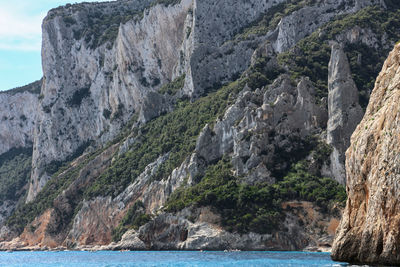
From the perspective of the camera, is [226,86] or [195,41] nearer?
[226,86]

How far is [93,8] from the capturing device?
502ft

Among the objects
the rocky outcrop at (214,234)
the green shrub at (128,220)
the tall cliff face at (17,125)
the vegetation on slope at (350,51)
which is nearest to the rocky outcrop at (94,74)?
the tall cliff face at (17,125)

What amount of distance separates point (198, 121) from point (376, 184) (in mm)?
62550

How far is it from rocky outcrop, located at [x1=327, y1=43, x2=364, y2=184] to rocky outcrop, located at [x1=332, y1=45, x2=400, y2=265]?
27.0 metres

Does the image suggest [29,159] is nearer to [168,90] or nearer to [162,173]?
[168,90]

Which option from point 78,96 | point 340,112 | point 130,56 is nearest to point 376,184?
point 340,112

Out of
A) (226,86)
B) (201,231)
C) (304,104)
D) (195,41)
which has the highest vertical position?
(195,41)

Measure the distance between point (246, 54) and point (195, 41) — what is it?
12040 millimetres

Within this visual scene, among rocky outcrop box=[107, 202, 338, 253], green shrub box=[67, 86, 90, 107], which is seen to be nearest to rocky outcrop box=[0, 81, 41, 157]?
green shrub box=[67, 86, 90, 107]

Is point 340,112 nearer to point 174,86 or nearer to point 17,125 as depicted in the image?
point 174,86

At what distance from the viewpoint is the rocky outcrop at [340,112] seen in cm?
7312

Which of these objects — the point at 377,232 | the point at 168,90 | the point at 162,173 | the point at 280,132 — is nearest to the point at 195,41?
the point at 168,90

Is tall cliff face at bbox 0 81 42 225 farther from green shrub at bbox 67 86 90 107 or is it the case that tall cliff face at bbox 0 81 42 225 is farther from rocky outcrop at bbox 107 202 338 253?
rocky outcrop at bbox 107 202 338 253

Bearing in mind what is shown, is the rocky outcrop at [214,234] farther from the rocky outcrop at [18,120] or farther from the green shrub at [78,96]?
the rocky outcrop at [18,120]
